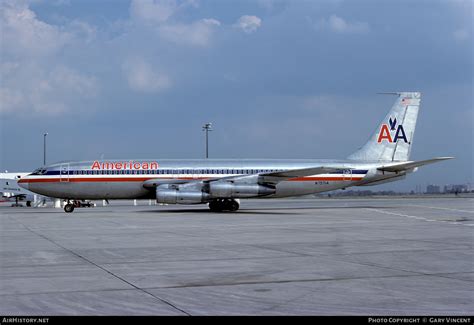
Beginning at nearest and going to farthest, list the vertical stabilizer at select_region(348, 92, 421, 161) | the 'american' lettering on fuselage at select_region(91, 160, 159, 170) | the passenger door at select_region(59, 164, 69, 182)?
the passenger door at select_region(59, 164, 69, 182)
the 'american' lettering on fuselage at select_region(91, 160, 159, 170)
the vertical stabilizer at select_region(348, 92, 421, 161)

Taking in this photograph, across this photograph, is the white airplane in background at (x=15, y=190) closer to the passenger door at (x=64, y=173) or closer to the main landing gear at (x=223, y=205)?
the passenger door at (x=64, y=173)

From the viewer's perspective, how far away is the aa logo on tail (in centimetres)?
4091

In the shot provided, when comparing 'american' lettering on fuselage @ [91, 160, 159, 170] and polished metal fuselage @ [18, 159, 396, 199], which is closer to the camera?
polished metal fuselage @ [18, 159, 396, 199]

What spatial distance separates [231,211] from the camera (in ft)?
124

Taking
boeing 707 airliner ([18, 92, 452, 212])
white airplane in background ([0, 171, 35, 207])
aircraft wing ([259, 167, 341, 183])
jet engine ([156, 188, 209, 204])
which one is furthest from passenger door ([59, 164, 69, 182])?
white airplane in background ([0, 171, 35, 207])

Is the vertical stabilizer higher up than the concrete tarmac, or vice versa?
the vertical stabilizer

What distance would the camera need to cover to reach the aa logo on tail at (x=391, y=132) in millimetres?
40906

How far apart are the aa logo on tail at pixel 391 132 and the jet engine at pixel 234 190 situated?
34.6ft

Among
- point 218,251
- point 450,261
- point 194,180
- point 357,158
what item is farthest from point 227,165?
point 450,261

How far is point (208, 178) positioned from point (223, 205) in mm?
2043

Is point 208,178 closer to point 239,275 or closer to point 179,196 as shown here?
point 179,196

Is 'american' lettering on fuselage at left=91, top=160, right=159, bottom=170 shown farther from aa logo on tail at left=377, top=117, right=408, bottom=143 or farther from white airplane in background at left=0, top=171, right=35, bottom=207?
white airplane in background at left=0, top=171, right=35, bottom=207

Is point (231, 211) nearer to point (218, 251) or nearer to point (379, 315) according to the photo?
point (218, 251)
